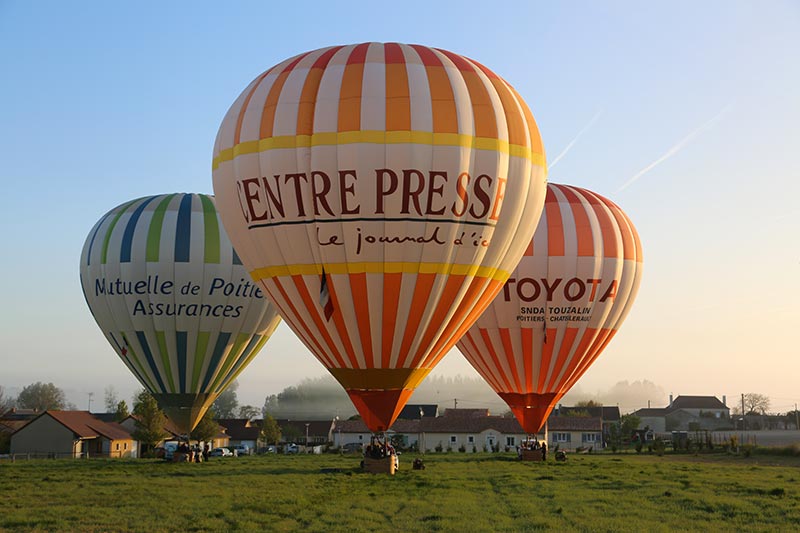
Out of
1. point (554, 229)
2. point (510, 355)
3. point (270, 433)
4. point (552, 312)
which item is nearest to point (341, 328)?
point (510, 355)

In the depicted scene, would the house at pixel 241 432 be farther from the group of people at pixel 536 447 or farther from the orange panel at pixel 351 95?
the orange panel at pixel 351 95

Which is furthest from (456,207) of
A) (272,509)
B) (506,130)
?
(272,509)

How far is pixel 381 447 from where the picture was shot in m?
30.3

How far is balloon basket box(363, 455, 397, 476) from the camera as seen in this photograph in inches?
1199

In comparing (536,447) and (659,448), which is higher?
(536,447)

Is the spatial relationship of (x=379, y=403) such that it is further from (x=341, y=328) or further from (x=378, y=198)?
(x=378, y=198)

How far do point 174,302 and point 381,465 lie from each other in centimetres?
1413

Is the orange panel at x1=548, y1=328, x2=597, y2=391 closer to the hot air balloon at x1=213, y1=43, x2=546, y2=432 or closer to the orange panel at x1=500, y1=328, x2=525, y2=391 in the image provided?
the orange panel at x1=500, y1=328, x2=525, y2=391

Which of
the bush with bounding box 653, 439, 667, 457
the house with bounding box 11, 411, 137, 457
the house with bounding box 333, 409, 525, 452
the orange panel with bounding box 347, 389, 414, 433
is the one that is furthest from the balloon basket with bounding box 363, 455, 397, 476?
the house with bounding box 333, 409, 525, 452

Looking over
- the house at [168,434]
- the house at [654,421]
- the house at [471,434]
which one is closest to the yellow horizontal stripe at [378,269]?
the house at [168,434]

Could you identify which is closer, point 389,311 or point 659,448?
point 389,311

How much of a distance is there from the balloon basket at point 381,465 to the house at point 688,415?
356ft

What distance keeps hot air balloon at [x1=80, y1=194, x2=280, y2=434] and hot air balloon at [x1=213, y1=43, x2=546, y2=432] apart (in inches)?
544

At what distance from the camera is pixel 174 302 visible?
4025cm
